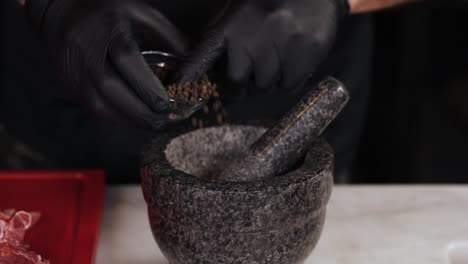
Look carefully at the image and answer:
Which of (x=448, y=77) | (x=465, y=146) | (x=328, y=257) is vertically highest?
(x=328, y=257)

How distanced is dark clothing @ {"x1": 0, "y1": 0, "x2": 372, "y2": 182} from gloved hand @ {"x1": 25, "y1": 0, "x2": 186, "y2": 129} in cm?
39

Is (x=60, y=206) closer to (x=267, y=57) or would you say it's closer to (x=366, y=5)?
(x=267, y=57)

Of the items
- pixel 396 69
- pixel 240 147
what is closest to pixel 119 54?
pixel 240 147

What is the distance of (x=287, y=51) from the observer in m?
1.25

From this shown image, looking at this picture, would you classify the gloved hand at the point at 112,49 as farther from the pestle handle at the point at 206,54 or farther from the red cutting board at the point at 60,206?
the red cutting board at the point at 60,206

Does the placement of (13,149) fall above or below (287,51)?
below

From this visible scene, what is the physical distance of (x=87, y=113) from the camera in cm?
168

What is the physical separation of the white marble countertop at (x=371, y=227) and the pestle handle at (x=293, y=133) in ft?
0.61

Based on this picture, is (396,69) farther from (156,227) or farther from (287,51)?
(156,227)

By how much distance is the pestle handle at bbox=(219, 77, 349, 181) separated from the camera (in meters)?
1.15

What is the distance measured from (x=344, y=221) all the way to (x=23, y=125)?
0.78 m

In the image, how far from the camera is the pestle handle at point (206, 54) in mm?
1151

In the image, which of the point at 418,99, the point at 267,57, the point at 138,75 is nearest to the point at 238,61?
the point at 267,57

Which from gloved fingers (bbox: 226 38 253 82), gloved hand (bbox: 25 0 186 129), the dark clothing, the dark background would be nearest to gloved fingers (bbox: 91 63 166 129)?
gloved hand (bbox: 25 0 186 129)
